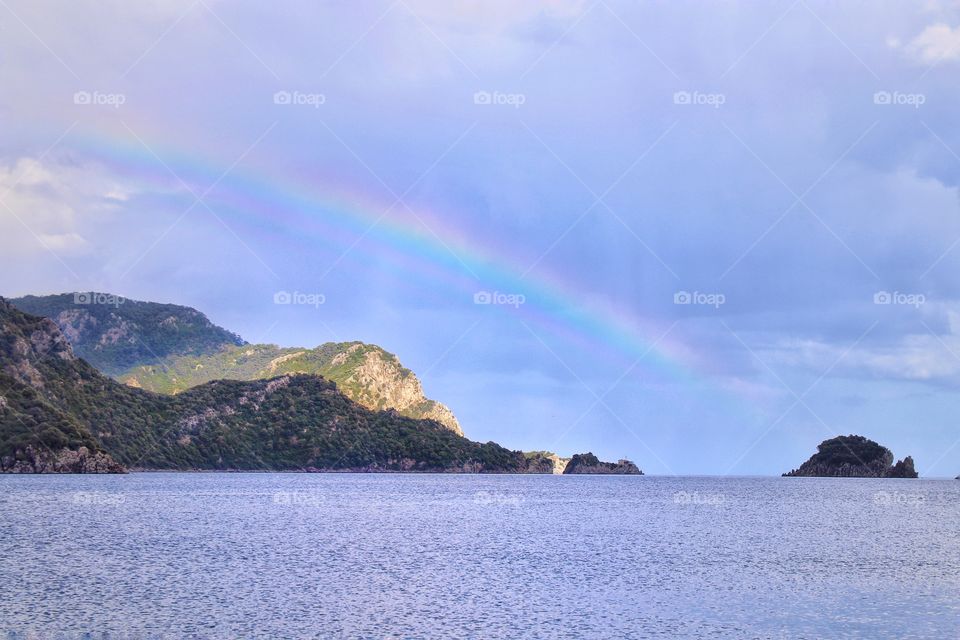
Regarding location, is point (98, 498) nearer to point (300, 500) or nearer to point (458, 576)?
point (300, 500)

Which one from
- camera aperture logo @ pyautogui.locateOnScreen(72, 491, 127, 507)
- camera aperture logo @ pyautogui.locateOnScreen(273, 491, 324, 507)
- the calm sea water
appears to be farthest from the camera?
camera aperture logo @ pyautogui.locateOnScreen(273, 491, 324, 507)

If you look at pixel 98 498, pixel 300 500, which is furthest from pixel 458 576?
pixel 300 500

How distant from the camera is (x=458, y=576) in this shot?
68.9 m

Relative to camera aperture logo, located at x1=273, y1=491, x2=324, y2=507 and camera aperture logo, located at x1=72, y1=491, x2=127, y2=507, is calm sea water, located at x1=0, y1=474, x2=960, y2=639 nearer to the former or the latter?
camera aperture logo, located at x1=72, y1=491, x2=127, y2=507

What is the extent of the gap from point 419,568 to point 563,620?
2355 centimetres

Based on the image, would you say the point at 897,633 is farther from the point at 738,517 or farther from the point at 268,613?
the point at 738,517

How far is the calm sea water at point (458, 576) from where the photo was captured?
162ft

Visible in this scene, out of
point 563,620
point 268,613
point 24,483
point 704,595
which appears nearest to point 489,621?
point 563,620

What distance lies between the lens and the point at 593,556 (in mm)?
84312

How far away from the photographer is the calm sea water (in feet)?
162

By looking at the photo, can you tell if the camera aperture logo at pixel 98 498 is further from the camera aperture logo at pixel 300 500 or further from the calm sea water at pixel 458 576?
the camera aperture logo at pixel 300 500

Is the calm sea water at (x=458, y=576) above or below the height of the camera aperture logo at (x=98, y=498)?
below

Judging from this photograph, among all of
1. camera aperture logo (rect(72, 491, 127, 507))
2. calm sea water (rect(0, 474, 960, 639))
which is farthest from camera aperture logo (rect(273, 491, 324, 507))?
camera aperture logo (rect(72, 491, 127, 507))

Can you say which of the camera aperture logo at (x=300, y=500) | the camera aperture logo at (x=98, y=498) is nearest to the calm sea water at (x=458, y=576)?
the camera aperture logo at (x=98, y=498)
